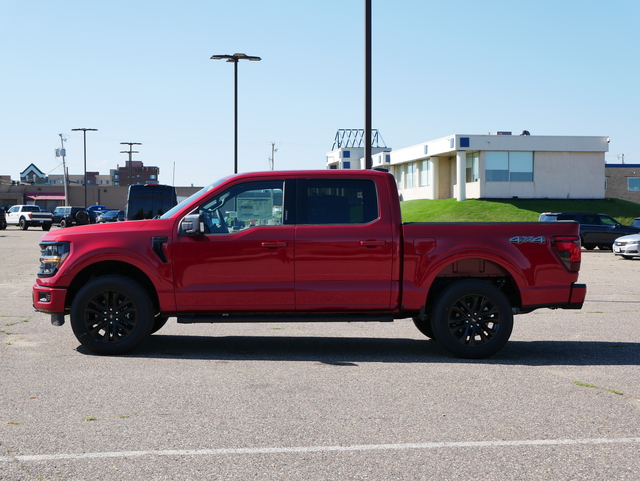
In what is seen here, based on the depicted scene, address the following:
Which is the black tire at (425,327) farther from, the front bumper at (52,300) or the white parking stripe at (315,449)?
the white parking stripe at (315,449)

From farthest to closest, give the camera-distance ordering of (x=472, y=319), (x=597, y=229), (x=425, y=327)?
(x=597, y=229) → (x=425, y=327) → (x=472, y=319)

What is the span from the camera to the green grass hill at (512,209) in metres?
53.1

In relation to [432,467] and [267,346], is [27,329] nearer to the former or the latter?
[267,346]

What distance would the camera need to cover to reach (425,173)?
67.5m

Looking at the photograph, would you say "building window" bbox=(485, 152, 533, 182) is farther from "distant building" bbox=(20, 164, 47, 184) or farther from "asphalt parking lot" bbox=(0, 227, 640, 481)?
"distant building" bbox=(20, 164, 47, 184)

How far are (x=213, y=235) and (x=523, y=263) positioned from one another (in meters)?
3.40

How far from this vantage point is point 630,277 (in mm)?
19344

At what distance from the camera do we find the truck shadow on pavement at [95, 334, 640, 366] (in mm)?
8391

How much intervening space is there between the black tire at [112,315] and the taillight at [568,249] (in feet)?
14.8

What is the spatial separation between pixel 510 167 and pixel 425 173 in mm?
10692

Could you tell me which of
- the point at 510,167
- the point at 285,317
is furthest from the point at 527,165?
the point at 285,317

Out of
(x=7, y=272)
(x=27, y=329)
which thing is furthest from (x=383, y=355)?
(x=7, y=272)

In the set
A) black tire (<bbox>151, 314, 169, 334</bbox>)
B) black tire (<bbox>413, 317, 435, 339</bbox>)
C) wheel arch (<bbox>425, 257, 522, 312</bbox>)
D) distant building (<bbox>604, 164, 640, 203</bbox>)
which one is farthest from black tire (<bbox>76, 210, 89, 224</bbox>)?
distant building (<bbox>604, 164, 640, 203</bbox>)

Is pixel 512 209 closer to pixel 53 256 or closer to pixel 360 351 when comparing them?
pixel 360 351
